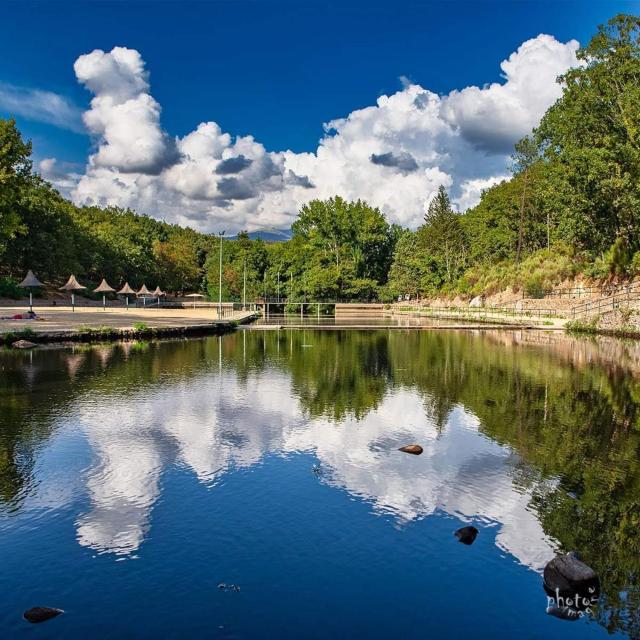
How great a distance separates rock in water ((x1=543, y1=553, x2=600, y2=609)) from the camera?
774 cm

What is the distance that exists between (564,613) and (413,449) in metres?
6.60

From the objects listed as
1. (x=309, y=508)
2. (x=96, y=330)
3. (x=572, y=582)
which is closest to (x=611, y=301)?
(x=96, y=330)

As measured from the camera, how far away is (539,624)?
7.20 m

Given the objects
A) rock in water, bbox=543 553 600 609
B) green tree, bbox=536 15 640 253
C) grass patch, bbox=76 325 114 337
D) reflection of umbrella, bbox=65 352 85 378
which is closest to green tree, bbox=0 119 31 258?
grass patch, bbox=76 325 114 337

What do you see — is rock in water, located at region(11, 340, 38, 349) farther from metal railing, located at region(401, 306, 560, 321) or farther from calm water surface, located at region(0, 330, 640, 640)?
metal railing, located at region(401, 306, 560, 321)

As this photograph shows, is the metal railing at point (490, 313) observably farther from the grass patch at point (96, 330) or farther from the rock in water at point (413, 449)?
the rock in water at point (413, 449)

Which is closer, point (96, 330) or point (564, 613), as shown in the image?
point (564, 613)

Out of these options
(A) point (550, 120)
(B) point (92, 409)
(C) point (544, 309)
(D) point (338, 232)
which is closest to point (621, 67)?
(A) point (550, 120)

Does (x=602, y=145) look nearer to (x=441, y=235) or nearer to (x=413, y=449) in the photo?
(x=413, y=449)

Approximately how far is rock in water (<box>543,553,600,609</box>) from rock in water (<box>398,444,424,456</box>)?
19.1ft

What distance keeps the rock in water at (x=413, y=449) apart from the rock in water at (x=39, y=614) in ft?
28.9

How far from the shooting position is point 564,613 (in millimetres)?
7461

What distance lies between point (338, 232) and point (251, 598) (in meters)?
107

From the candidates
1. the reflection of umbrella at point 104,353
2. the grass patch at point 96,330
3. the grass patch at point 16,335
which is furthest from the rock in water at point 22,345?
the grass patch at point 96,330
